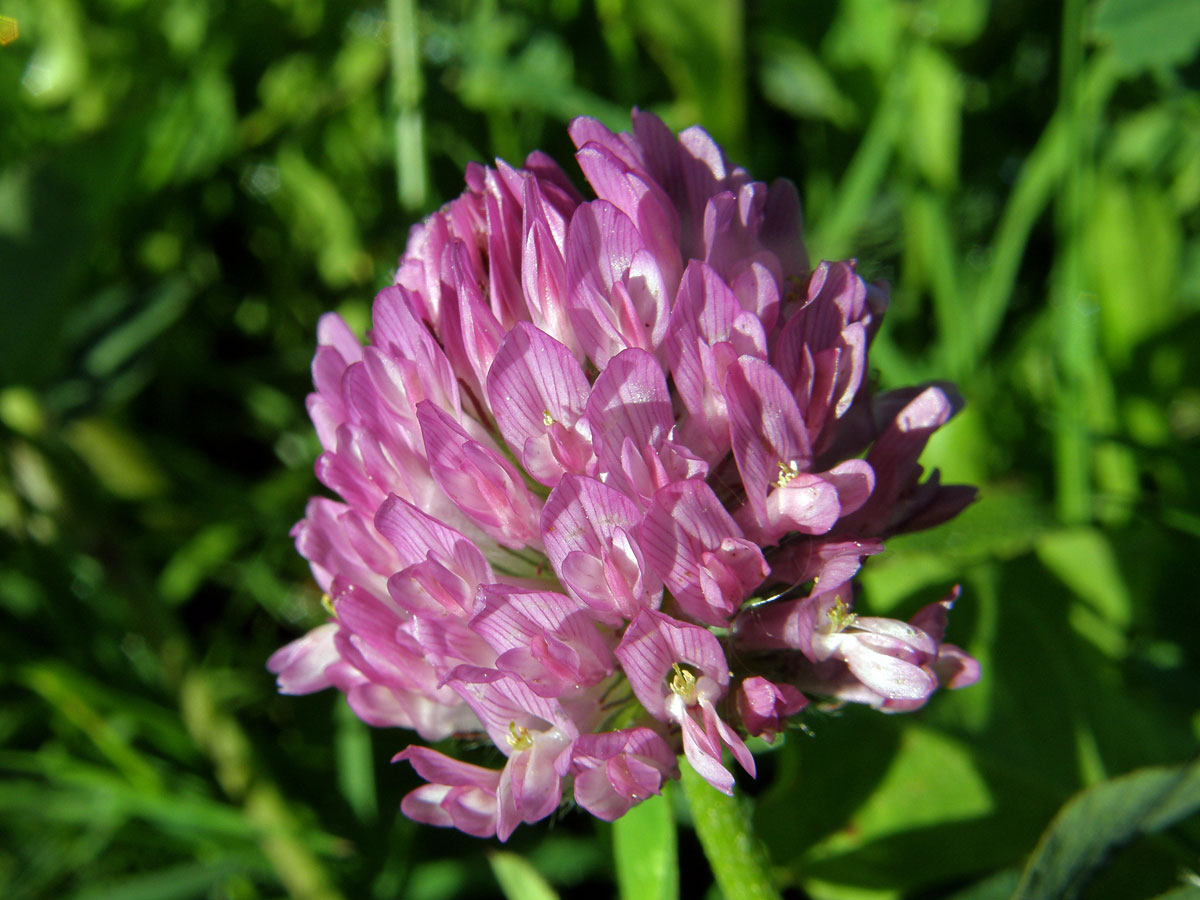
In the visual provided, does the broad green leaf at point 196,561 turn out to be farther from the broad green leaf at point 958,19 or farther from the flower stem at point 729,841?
the broad green leaf at point 958,19

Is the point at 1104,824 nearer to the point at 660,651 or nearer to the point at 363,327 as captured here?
the point at 660,651

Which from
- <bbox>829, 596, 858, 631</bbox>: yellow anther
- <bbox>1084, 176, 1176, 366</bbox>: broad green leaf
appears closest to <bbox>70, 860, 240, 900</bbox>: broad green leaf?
<bbox>829, 596, 858, 631</bbox>: yellow anther

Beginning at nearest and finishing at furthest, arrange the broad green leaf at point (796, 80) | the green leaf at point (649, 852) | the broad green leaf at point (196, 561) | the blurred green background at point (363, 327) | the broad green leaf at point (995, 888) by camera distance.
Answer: the green leaf at point (649, 852) → the broad green leaf at point (995, 888) → the blurred green background at point (363, 327) → the broad green leaf at point (196, 561) → the broad green leaf at point (796, 80)

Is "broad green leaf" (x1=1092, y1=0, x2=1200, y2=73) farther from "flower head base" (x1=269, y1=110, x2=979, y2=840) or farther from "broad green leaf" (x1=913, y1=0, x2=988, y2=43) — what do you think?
"flower head base" (x1=269, y1=110, x2=979, y2=840)

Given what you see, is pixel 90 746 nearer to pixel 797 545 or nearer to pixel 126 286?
pixel 126 286

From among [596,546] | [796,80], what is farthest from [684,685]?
[796,80]

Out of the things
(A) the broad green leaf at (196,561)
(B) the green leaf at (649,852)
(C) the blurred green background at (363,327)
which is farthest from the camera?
(A) the broad green leaf at (196,561)

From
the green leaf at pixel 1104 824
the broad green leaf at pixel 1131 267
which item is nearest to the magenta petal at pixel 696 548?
the green leaf at pixel 1104 824

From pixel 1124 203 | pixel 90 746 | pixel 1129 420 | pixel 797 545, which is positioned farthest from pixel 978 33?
pixel 90 746

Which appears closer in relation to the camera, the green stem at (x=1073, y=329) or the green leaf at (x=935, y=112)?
the green stem at (x=1073, y=329)
